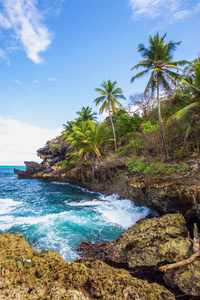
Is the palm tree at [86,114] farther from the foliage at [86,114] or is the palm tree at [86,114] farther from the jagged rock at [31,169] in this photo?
the jagged rock at [31,169]

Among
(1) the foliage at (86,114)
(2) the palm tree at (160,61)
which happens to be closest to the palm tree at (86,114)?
(1) the foliage at (86,114)

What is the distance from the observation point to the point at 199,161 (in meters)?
9.55

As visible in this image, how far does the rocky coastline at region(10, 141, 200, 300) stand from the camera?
2.22m

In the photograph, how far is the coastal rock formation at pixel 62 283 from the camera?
206 cm

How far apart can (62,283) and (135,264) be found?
2.52 metres

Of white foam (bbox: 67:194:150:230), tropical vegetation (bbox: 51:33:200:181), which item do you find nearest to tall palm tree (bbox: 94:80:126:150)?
tropical vegetation (bbox: 51:33:200:181)

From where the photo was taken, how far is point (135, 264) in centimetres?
399

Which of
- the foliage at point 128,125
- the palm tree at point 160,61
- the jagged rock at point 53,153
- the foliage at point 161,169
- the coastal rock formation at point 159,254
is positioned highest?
the palm tree at point 160,61

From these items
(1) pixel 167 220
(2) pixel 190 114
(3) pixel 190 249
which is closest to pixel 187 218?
(1) pixel 167 220

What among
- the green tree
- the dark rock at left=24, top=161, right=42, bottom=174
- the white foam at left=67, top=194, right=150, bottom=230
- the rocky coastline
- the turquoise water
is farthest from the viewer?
the dark rock at left=24, top=161, right=42, bottom=174

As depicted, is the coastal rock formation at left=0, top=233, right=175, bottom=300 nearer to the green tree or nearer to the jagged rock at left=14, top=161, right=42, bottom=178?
the green tree

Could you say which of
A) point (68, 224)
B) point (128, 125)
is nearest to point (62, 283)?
point (68, 224)

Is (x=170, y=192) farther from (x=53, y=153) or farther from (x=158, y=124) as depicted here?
(x=53, y=153)

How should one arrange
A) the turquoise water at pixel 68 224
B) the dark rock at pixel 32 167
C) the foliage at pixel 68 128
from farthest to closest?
1. the dark rock at pixel 32 167
2. the foliage at pixel 68 128
3. the turquoise water at pixel 68 224
